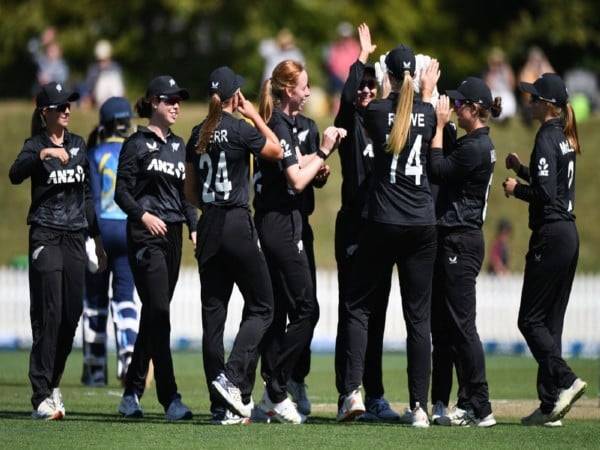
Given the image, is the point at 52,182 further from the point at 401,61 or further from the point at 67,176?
the point at 401,61

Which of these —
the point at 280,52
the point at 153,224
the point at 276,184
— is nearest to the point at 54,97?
the point at 153,224

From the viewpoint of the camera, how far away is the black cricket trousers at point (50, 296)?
1162 centimetres

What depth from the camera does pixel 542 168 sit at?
37.7ft

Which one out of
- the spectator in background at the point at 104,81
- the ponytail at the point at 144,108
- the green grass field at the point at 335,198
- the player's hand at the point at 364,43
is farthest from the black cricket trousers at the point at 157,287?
the green grass field at the point at 335,198

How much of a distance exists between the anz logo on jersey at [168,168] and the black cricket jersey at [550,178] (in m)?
2.62

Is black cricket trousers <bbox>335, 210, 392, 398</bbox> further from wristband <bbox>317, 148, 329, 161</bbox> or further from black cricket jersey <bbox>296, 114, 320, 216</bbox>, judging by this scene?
wristband <bbox>317, 148, 329, 161</bbox>

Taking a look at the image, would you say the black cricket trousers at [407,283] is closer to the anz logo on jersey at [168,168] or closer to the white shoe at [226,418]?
the white shoe at [226,418]

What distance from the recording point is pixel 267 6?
3488 centimetres

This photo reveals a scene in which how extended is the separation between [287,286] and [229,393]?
1078 millimetres

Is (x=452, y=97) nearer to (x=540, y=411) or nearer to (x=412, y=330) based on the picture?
(x=412, y=330)

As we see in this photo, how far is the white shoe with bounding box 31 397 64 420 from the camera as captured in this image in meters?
11.5

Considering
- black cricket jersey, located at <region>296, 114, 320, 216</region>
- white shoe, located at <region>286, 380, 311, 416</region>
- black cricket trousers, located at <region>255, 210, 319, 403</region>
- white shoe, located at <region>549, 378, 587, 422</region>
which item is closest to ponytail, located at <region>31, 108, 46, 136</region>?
black cricket trousers, located at <region>255, 210, 319, 403</region>

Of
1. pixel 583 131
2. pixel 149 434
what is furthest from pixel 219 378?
pixel 583 131

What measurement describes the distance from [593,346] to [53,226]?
1276 cm
